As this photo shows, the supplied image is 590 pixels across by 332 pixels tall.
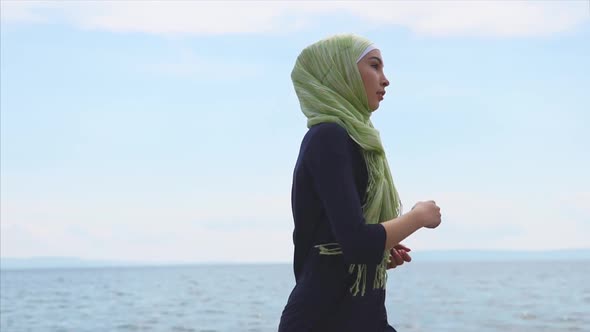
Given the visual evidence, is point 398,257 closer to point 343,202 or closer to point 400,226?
point 400,226

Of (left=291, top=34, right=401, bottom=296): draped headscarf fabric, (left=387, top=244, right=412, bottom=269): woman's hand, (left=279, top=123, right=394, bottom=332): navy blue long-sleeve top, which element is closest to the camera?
(left=279, top=123, right=394, bottom=332): navy blue long-sleeve top

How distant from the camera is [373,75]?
242 cm

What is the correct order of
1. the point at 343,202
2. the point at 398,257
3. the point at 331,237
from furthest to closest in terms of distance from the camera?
the point at 398,257 → the point at 331,237 → the point at 343,202

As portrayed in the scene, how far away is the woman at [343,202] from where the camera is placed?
7.37 ft

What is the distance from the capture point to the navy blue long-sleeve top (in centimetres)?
223

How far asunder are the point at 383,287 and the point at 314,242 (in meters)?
0.27

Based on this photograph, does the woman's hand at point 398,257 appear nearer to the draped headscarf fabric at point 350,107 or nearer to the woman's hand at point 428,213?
the draped headscarf fabric at point 350,107

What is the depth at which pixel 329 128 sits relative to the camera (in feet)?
7.59

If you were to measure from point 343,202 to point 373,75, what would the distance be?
428mm

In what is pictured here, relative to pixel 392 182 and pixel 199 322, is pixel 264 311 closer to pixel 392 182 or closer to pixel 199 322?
pixel 199 322

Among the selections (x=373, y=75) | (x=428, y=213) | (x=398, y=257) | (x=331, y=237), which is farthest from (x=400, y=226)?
(x=373, y=75)

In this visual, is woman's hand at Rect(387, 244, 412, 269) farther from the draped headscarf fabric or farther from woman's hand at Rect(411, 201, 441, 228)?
woman's hand at Rect(411, 201, 441, 228)

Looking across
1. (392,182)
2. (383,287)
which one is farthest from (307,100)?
(383,287)

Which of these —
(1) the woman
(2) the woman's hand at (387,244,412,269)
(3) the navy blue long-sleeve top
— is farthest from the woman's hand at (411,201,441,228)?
(2) the woman's hand at (387,244,412,269)
